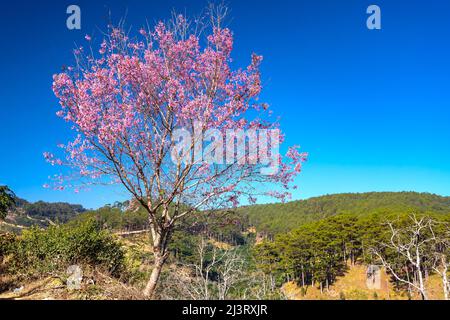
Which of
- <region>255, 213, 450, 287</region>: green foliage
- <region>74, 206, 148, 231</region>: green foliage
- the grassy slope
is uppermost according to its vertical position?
<region>74, 206, 148, 231</region>: green foliage

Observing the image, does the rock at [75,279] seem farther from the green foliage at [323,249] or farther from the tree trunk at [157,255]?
the green foliage at [323,249]

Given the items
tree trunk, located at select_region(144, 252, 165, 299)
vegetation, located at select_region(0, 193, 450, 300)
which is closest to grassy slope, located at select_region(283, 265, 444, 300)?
vegetation, located at select_region(0, 193, 450, 300)

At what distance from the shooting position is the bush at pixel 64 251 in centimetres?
977

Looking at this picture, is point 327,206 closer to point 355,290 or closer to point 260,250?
point 355,290

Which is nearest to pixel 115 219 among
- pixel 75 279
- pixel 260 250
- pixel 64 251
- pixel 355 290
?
pixel 260 250

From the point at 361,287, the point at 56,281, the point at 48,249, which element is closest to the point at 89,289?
the point at 56,281

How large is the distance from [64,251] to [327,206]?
14822 cm

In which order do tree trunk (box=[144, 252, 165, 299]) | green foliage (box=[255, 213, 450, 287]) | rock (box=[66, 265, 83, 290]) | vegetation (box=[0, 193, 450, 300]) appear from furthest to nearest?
green foliage (box=[255, 213, 450, 287]) → rock (box=[66, 265, 83, 290]) → vegetation (box=[0, 193, 450, 300]) → tree trunk (box=[144, 252, 165, 299])

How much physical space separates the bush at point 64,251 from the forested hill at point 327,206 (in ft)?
346

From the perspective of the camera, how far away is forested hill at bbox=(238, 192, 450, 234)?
12226cm

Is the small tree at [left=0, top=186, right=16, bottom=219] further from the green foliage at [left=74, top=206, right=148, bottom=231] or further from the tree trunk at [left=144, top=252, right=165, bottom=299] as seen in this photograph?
the tree trunk at [left=144, top=252, right=165, bottom=299]

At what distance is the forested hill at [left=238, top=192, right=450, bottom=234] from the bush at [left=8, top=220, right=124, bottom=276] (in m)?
105
